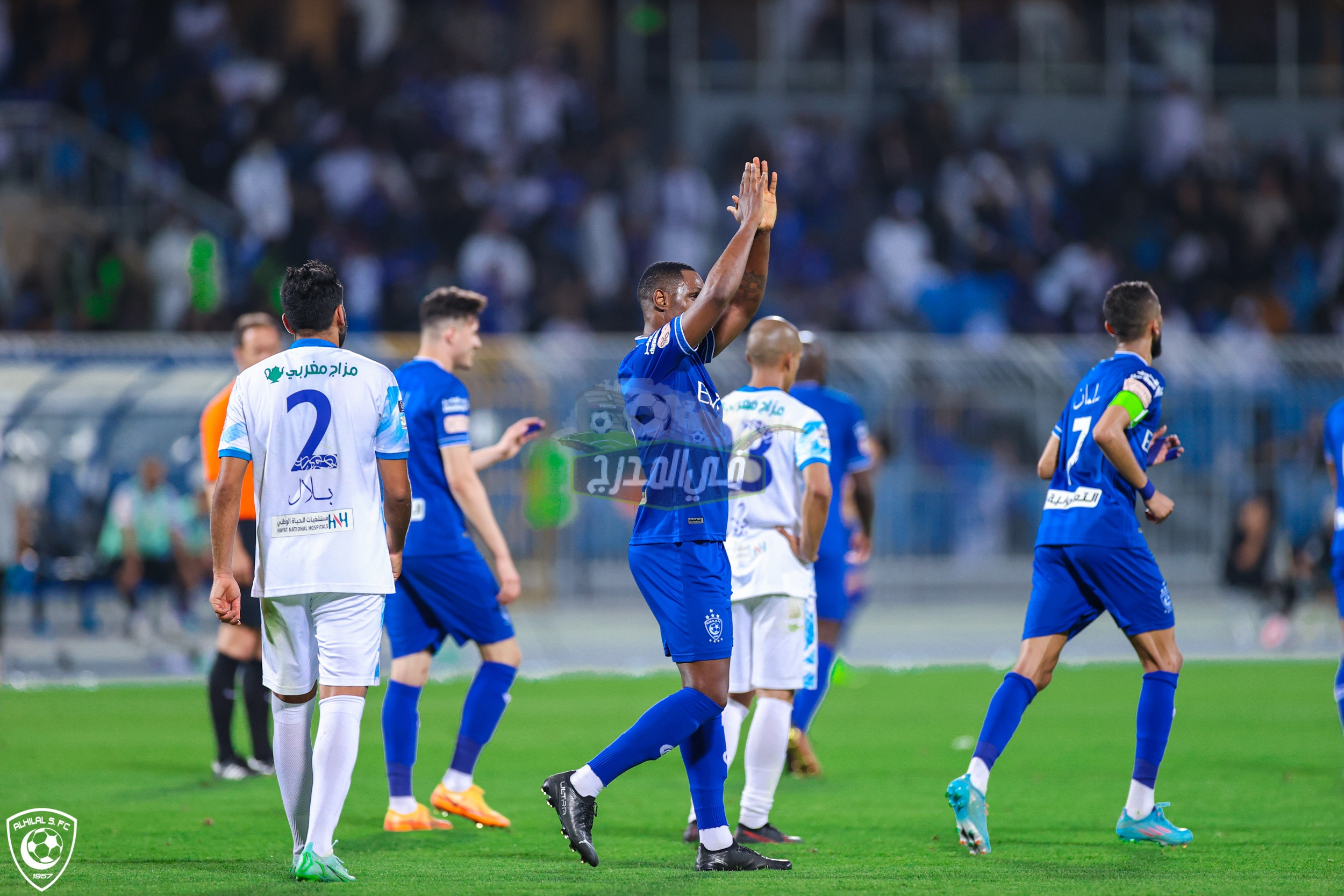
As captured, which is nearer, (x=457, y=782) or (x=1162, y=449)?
(x=1162, y=449)

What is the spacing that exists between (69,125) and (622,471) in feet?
52.9

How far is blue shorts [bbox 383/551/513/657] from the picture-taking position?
727 centimetres

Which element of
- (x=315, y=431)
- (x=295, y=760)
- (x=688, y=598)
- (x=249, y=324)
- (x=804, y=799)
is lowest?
(x=804, y=799)

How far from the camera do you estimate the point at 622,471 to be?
242 inches

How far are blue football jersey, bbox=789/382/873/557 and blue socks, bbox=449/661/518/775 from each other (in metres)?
2.28

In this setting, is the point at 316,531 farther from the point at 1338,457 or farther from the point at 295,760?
the point at 1338,457

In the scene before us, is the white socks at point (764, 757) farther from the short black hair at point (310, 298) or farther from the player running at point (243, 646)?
the player running at point (243, 646)

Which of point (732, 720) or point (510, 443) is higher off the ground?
point (510, 443)

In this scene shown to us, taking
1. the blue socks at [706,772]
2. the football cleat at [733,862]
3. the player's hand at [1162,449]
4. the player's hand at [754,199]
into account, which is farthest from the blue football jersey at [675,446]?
the player's hand at [1162,449]

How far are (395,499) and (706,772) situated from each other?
1591 mm

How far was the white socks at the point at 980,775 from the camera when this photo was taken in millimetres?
6281

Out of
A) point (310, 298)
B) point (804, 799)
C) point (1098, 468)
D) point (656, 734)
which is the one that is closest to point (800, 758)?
point (804, 799)

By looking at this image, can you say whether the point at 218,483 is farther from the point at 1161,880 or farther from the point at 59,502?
the point at 59,502

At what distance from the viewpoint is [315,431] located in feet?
18.3
